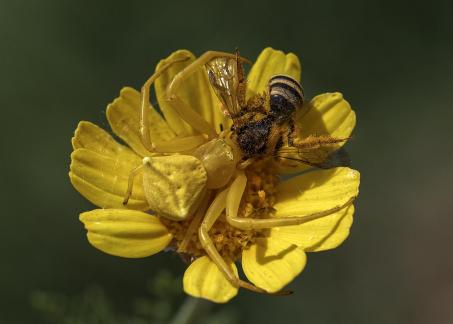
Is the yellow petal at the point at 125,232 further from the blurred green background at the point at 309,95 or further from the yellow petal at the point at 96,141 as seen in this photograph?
the blurred green background at the point at 309,95

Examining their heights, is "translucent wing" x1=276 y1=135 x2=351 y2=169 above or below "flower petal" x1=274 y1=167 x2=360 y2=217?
above

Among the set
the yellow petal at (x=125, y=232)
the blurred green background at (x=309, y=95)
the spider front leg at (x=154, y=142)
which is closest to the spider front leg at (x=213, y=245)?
the yellow petal at (x=125, y=232)

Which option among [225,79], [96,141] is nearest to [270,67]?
[225,79]

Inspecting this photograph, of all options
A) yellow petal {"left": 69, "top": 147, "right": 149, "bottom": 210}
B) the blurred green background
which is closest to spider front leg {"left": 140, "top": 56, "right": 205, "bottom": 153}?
yellow petal {"left": 69, "top": 147, "right": 149, "bottom": 210}

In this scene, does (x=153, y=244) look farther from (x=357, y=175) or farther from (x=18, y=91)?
(x=18, y=91)

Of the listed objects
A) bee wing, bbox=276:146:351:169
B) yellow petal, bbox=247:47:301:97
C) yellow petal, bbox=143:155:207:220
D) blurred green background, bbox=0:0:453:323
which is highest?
yellow petal, bbox=247:47:301:97

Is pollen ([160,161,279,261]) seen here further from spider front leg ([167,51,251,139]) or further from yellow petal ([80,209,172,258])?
spider front leg ([167,51,251,139])

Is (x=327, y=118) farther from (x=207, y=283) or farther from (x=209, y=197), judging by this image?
(x=207, y=283)
